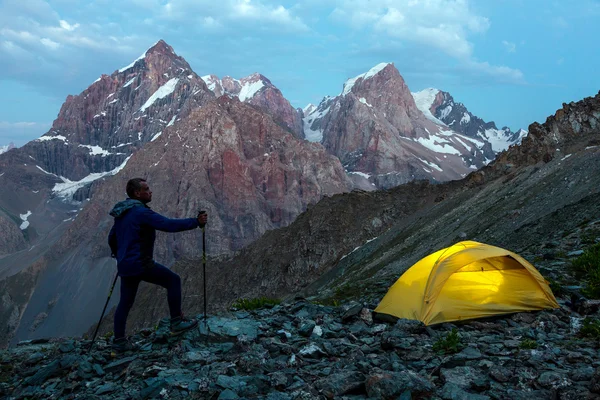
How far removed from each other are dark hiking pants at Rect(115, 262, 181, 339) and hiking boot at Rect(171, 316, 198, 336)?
4.0 inches

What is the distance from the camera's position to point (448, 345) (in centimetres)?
757

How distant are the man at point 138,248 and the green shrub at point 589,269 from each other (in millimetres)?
7989

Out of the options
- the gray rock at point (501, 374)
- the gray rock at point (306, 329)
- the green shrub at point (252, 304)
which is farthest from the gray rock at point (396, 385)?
the green shrub at point (252, 304)

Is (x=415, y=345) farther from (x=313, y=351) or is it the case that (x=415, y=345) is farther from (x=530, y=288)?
(x=530, y=288)

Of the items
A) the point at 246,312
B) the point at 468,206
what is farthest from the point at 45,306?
the point at 246,312

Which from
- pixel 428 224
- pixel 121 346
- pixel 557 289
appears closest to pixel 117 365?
pixel 121 346

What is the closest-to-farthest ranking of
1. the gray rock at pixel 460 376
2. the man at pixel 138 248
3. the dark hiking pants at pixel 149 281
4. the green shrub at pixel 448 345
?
the gray rock at pixel 460 376
the green shrub at pixel 448 345
the man at pixel 138 248
the dark hiking pants at pixel 149 281

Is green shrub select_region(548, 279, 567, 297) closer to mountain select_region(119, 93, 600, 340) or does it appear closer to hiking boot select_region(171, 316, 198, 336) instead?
mountain select_region(119, 93, 600, 340)

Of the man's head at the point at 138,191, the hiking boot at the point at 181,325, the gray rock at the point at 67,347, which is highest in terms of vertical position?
the man's head at the point at 138,191

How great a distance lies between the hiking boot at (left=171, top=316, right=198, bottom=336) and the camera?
9.05 meters

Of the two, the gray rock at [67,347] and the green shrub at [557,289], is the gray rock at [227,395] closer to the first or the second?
the gray rock at [67,347]

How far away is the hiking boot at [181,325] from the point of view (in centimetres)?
905

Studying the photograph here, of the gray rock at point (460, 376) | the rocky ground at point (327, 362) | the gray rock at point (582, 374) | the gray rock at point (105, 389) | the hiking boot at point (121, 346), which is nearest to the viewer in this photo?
the gray rock at point (582, 374)

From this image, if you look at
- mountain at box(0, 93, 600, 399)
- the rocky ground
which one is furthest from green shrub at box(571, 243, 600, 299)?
the rocky ground
